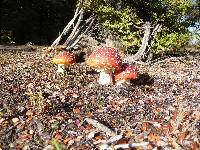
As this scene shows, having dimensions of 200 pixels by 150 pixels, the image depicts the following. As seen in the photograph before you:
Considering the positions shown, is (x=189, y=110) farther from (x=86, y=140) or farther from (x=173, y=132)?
(x=86, y=140)

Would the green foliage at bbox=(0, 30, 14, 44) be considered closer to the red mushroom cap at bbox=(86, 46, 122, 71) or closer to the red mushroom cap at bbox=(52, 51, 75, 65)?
the red mushroom cap at bbox=(52, 51, 75, 65)

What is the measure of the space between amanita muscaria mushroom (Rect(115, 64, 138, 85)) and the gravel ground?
0.22 metres

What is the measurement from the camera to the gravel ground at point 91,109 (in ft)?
23.2

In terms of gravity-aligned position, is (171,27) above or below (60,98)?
above

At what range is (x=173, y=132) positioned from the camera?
7199mm

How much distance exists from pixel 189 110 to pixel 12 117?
3457 mm

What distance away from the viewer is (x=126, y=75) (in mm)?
9523

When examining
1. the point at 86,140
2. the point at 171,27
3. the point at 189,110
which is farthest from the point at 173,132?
the point at 171,27

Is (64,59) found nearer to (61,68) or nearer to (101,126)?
(61,68)

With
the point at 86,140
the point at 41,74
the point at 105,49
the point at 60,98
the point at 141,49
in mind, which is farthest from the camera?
the point at 141,49

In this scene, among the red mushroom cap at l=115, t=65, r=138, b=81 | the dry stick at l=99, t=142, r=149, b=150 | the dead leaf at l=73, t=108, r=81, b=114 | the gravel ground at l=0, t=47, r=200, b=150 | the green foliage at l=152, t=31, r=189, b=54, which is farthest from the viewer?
the green foliage at l=152, t=31, r=189, b=54

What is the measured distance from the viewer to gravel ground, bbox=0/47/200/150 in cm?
707

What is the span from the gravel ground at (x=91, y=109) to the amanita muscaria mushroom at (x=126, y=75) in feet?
0.72

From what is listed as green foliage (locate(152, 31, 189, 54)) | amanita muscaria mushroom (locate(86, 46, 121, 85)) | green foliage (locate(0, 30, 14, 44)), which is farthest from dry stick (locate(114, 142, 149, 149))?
green foliage (locate(0, 30, 14, 44))
